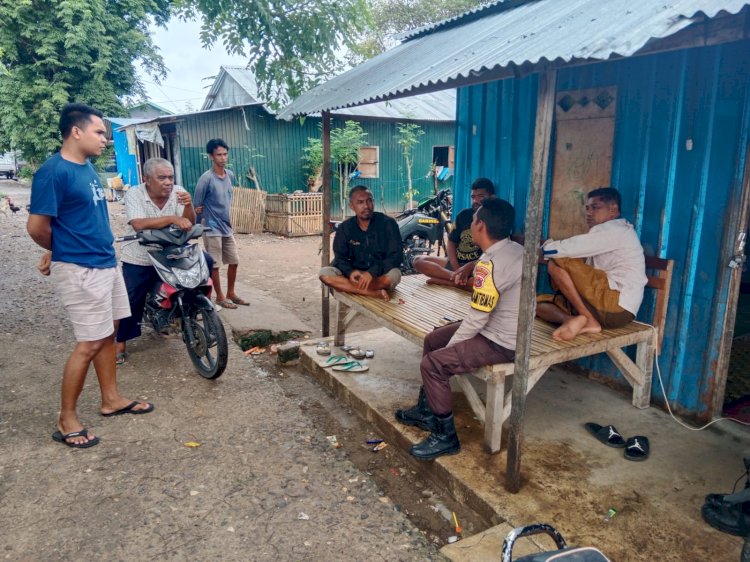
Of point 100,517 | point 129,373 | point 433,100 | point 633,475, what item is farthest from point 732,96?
point 433,100

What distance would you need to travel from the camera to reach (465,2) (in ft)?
79.6

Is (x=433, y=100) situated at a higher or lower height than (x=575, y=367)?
higher

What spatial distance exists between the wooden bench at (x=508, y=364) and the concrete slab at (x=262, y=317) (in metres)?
1.27

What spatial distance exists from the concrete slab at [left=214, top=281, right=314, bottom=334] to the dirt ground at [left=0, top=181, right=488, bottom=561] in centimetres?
73

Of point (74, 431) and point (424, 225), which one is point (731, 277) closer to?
point (74, 431)

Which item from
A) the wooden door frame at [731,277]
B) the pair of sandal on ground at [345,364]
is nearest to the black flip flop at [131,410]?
the pair of sandal on ground at [345,364]

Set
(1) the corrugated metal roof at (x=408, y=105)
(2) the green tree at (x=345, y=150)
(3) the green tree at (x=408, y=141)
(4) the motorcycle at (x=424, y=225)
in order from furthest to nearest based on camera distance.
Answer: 1. (3) the green tree at (x=408, y=141)
2. (2) the green tree at (x=345, y=150)
3. (1) the corrugated metal roof at (x=408, y=105)
4. (4) the motorcycle at (x=424, y=225)

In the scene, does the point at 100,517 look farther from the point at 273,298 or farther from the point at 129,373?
the point at 273,298

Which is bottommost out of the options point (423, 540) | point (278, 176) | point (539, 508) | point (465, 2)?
point (423, 540)

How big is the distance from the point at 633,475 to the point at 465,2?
2543cm

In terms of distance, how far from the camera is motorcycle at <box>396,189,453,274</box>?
9.05 meters

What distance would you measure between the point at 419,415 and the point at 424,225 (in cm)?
580

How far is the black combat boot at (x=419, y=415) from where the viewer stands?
359 centimetres

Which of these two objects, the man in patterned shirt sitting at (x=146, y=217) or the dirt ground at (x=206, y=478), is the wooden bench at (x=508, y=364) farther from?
the man in patterned shirt sitting at (x=146, y=217)
